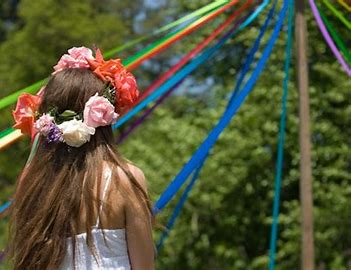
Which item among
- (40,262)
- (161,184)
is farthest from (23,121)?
(161,184)

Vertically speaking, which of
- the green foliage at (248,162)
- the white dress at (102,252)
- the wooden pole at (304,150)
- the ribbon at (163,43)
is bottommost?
the green foliage at (248,162)

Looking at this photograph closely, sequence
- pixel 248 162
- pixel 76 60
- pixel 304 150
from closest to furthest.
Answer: pixel 76 60, pixel 304 150, pixel 248 162

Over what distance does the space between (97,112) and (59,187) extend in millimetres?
221

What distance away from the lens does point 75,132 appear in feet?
8.10

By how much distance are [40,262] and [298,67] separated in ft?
8.54

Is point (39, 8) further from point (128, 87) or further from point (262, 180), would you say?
point (128, 87)

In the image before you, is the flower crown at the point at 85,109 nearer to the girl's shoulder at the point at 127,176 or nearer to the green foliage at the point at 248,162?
the girl's shoulder at the point at 127,176

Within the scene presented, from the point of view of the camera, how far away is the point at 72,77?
8.32 ft

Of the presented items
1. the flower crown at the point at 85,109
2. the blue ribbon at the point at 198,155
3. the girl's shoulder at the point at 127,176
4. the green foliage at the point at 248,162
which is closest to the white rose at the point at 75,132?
the flower crown at the point at 85,109

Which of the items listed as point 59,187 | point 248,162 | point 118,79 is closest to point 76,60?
point 118,79

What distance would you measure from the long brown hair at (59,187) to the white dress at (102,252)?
2cm

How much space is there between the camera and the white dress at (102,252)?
2424 millimetres

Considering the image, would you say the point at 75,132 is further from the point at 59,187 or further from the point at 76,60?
the point at 76,60

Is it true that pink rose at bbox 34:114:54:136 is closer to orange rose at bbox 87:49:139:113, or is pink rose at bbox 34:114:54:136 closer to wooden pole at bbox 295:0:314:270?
orange rose at bbox 87:49:139:113
